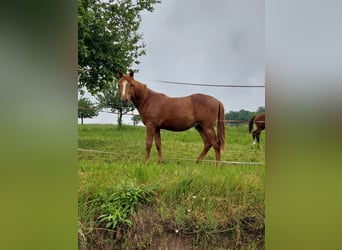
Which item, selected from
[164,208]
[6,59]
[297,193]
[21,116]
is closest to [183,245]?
[164,208]

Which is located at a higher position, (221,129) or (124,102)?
(124,102)

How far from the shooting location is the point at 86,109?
5.60 feet

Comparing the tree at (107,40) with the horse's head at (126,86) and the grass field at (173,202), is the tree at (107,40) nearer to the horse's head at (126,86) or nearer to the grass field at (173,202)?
the horse's head at (126,86)

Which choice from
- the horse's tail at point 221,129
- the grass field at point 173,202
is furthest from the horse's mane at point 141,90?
the horse's tail at point 221,129

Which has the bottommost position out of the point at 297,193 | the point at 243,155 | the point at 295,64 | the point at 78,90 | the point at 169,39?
the point at 297,193

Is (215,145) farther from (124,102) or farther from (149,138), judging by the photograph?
(124,102)

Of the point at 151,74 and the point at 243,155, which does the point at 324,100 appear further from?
the point at 151,74

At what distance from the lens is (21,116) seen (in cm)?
143

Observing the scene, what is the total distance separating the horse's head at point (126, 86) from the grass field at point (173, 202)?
0.18 metres

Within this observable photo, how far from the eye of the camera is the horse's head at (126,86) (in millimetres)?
1740

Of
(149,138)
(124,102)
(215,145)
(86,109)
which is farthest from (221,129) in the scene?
(86,109)

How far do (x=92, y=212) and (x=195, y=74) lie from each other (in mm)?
943

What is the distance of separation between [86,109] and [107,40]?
1.37ft

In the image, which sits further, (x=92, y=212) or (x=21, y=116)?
(x=92, y=212)
